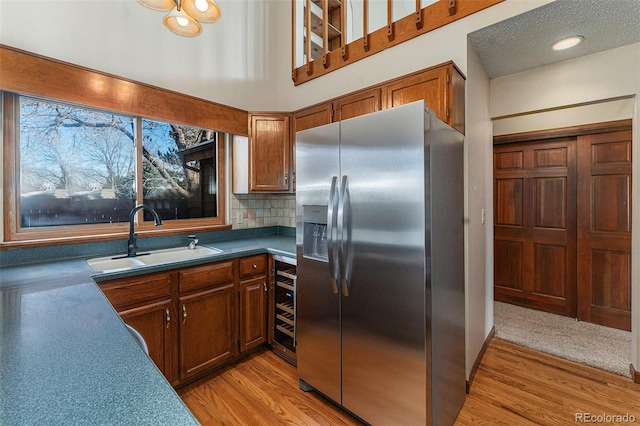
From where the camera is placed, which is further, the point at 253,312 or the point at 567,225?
the point at 567,225

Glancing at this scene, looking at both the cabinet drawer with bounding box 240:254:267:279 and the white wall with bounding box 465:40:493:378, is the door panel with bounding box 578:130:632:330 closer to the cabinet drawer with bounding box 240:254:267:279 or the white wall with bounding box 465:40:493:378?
the white wall with bounding box 465:40:493:378

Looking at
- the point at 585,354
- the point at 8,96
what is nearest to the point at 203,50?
the point at 8,96

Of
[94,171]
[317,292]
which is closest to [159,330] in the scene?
[317,292]

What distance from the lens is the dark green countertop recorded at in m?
0.56

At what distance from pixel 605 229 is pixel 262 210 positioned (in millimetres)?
3632

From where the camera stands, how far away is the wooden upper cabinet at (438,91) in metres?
1.82

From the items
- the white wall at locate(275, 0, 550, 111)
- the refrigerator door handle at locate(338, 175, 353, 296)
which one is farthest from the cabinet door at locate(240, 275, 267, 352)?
the white wall at locate(275, 0, 550, 111)

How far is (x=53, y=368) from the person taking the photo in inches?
28.1

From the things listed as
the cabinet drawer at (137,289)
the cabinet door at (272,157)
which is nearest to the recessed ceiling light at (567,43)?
the cabinet door at (272,157)

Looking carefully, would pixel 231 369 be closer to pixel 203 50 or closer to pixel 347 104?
pixel 347 104

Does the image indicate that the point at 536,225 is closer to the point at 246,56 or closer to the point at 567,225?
the point at 567,225

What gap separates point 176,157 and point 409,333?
2.47 metres

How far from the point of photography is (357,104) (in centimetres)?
230

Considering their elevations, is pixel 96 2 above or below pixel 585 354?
above
